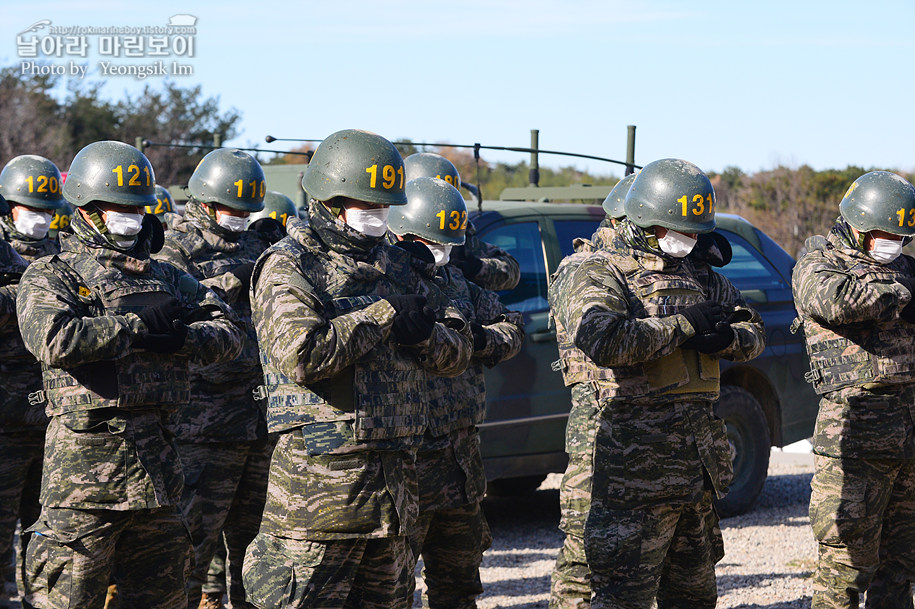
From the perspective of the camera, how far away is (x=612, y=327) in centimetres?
424

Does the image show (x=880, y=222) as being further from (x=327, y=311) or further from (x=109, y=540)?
(x=109, y=540)

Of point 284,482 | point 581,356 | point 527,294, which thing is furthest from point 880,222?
point 284,482

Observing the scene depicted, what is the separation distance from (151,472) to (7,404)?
161 cm

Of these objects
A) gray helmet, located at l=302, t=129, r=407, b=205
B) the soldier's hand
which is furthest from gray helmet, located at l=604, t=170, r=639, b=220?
gray helmet, located at l=302, t=129, r=407, b=205

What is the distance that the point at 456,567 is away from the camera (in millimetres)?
5098

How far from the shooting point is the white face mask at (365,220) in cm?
396

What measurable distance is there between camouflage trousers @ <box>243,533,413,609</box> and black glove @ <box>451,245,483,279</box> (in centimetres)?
223

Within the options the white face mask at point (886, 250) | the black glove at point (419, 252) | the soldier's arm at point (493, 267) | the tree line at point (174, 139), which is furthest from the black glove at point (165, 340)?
the tree line at point (174, 139)

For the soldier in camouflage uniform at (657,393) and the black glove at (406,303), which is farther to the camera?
the soldier in camouflage uniform at (657,393)

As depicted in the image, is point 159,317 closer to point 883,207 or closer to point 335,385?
point 335,385

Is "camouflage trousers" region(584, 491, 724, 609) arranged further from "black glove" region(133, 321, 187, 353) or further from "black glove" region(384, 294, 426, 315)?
"black glove" region(133, 321, 187, 353)

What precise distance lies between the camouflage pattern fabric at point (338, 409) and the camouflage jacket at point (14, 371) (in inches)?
90.0

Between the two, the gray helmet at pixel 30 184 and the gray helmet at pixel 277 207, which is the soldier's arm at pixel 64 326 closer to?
the gray helmet at pixel 30 184

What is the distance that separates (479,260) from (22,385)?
2526 millimetres
